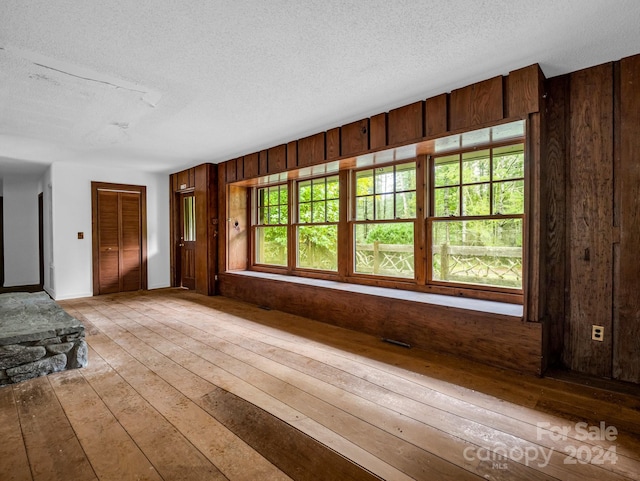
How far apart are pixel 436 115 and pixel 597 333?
2228mm

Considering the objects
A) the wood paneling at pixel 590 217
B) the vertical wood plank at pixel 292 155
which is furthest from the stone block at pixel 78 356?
the wood paneling at pixel 590 217

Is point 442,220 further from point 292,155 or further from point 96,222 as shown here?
point 96,222

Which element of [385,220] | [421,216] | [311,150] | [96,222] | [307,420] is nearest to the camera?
[307,420]

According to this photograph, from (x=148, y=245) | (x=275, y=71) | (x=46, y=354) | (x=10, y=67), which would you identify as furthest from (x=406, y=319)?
(x=148, y=245)

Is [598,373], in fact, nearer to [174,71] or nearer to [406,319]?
[406,319]

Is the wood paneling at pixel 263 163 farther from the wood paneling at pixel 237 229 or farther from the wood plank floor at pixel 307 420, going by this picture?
→ the wood plank floor at pixel 307 420

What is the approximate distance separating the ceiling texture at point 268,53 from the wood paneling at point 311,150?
16.3 inches

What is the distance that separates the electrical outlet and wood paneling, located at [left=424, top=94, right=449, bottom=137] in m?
1.99

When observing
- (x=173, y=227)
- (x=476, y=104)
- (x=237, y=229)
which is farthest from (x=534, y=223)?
(x=173, y=227)

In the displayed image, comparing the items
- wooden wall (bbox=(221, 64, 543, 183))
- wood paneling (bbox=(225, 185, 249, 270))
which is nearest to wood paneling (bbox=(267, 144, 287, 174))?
wooden wall (bbox=(221, 64, 543, 183))

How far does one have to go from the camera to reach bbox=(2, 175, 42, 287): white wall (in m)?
7.05

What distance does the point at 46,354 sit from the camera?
264 centimetres

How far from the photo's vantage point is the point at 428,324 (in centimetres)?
310

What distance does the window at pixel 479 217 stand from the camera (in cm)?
307
